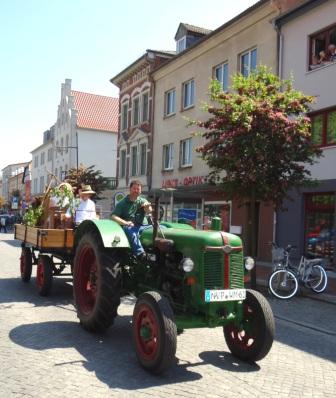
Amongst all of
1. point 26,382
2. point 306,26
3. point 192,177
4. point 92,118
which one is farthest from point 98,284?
point 92,118

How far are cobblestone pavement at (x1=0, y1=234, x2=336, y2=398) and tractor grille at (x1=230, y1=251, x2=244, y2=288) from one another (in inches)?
35.4

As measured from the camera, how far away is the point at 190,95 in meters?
25.9

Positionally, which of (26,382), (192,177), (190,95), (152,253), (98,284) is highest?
(190,95)

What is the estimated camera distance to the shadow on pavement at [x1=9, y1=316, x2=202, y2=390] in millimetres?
5129

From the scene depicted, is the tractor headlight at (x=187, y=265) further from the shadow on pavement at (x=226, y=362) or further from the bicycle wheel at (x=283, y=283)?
the bicycle wheel at (x=283, y=283)

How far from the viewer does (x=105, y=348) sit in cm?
620

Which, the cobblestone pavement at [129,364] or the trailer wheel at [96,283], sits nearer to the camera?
the cobblestone pavement at [129,364]

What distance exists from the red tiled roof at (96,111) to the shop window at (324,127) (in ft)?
119

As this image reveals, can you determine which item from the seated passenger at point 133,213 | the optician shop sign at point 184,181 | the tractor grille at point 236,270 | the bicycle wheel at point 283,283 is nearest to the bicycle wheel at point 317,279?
the bicycle wheel at point 283,283

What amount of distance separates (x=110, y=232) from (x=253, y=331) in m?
2.21

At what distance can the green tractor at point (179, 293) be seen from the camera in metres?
5.39

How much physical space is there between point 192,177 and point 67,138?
32400 millimetres

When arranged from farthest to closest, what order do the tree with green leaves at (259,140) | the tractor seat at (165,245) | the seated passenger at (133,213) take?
1. the tree with green leaves at (259,140)
2. the seated passenger at (133,213)
3. the tractor seat at (165,245)

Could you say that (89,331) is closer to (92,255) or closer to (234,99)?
(92,255)
